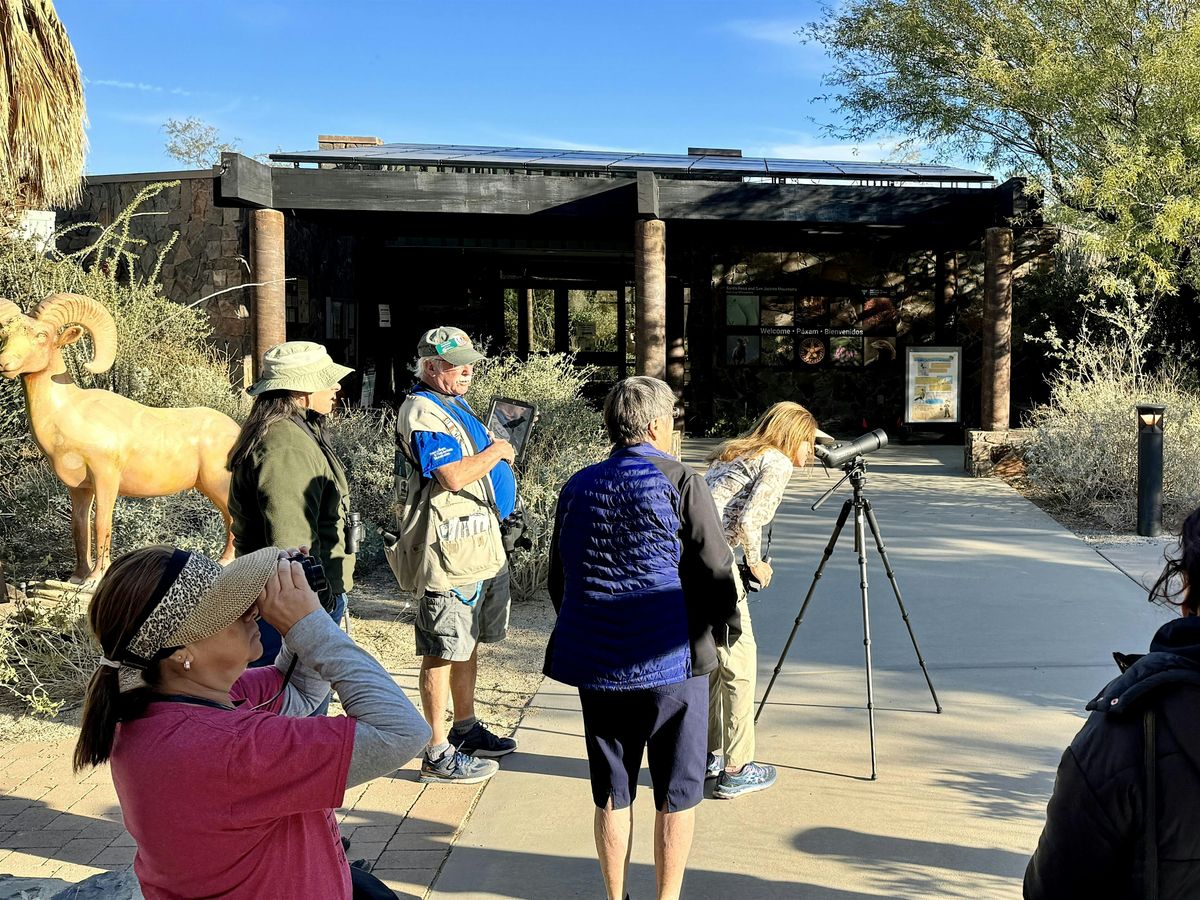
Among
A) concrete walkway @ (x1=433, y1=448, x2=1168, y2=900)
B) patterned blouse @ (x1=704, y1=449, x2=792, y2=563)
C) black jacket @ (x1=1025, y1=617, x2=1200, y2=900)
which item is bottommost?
concrete walkway @ (x1=433, y1=448, x2=1168, y2=900)

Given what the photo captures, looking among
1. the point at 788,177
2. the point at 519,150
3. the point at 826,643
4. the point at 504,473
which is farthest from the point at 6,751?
the point at 519,150

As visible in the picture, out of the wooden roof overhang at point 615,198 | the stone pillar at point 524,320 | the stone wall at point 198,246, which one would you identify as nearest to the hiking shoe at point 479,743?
the wooden roof overhang at point 615,198

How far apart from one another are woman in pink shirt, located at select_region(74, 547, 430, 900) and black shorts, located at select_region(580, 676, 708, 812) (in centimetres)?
129

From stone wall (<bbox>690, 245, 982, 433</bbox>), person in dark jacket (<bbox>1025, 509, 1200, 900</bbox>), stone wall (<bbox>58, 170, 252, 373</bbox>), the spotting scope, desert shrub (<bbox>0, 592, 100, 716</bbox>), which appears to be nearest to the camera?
person in dark jacket (<bbox>1025, 509, 1200, 900</bbox>)

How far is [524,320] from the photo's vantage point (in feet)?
58.3

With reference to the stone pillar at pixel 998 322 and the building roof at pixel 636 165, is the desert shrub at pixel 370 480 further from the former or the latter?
the stone pillar at pixel 998 322

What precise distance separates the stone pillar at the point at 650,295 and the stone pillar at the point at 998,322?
380 cm

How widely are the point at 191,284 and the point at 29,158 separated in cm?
661

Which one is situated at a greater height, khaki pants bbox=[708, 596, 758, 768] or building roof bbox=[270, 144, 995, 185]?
building roof bbox=[270, 144, 995, 185]

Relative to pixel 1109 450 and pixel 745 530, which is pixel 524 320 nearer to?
pixel 1109 450

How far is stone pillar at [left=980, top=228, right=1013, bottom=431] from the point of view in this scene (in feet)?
41.0

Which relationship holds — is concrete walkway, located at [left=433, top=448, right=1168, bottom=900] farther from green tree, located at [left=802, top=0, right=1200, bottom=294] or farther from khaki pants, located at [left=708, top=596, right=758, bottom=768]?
green tree, located at [left=802, top=0, right=1200, bottom=294]

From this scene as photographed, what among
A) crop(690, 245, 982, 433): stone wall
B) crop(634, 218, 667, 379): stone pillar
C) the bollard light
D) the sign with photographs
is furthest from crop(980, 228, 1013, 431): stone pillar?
the sign with photographs

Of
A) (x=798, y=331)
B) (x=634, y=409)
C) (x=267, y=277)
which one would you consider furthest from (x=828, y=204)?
(x=634, y=409)
